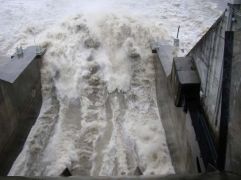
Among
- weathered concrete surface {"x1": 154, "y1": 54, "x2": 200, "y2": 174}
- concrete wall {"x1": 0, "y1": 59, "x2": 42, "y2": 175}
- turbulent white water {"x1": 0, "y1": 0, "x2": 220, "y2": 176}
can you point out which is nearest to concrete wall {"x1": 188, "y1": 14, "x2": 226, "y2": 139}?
weathered concrete surface {"x1": 154, "y1": 54, "x2": 200, "y2": 174}

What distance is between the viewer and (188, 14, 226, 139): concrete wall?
3.98m

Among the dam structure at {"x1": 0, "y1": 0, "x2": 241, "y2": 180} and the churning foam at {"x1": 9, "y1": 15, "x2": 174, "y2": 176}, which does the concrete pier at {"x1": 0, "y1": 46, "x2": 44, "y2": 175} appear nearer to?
the dam structure at {"x1": 0, "y1": 0, "x2": 241, "y2": 180}

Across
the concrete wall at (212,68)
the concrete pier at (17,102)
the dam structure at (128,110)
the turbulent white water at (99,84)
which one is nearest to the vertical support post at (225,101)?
the dam structure at (128,110)

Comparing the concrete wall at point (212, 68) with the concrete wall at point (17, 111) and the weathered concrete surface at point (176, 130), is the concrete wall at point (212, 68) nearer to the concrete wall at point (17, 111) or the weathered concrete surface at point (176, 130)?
the weathered concrete surface at point (176, 130)

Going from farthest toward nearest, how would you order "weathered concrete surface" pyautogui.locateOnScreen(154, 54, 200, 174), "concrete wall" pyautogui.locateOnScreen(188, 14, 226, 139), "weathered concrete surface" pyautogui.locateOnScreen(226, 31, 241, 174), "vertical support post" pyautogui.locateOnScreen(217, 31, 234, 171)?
1. "weathered concrete surface" pyautogui.locateOnScreen(154, 54, 200, 174)
2. "concrete wall" pyautogui.locateOnScreen(188, 14, 226, 139)
3. "vertical support post" pyautogui.locateOnScreen(217, 31, 234, 171)
4. "weathered concrete surface" pyautogui.locateOnScreen(226, 31, 241, 174)

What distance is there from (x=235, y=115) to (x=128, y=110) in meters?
4.09

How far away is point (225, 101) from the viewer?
Answer: 3572mm

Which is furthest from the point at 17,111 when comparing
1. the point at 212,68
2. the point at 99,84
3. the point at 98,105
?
the point at 212,68

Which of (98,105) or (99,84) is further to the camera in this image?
(99,84)

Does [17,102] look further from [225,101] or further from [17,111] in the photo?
[225,101]

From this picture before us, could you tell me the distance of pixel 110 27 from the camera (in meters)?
9.60

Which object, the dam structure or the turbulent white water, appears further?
the turbulent white water

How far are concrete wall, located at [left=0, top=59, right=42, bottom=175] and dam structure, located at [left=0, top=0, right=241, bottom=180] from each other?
2 centimetres

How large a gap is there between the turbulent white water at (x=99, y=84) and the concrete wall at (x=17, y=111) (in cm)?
23
